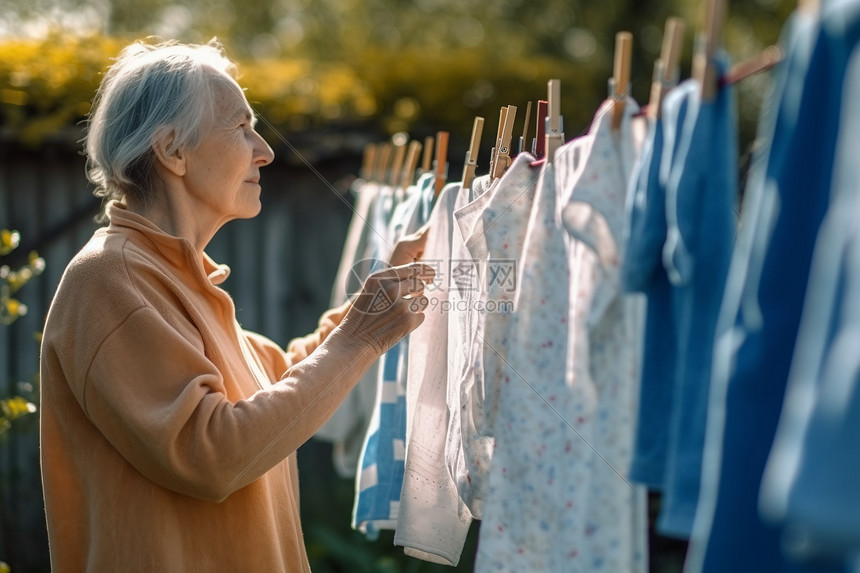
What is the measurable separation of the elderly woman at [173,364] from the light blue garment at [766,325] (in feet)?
3.15

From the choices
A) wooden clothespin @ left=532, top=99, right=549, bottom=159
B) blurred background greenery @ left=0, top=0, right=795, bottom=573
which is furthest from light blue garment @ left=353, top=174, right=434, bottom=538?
blurred background greenery @ left=0, top=0, right=795, bottom=573

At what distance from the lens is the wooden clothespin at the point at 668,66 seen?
1.34 m

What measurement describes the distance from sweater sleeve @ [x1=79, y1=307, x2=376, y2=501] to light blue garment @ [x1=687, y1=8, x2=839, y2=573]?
3.09ft

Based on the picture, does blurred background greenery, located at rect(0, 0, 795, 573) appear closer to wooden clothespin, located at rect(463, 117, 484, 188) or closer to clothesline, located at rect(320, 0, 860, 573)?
wooden clothespin, located at rect(463, 117, 484, 188)

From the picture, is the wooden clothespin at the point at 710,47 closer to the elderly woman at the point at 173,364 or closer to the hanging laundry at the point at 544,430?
the hanging laundry at the point at 544,430

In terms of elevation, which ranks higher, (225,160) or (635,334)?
(225,160)

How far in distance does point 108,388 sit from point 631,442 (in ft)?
3.21

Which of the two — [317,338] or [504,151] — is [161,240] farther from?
[504,151]

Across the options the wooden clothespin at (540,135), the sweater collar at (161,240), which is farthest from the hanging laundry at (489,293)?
the sweater collar at (161,240)

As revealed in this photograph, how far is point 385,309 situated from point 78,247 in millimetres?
2641

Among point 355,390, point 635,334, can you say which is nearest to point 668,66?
point 635,334

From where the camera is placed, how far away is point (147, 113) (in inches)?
77.3

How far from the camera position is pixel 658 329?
1355mm

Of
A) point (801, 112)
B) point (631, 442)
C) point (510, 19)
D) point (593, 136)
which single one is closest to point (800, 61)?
point (801, 112)
